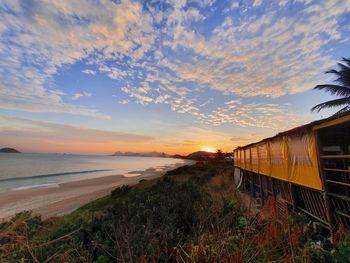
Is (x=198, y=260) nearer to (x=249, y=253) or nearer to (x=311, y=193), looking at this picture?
(x=249, y=253)

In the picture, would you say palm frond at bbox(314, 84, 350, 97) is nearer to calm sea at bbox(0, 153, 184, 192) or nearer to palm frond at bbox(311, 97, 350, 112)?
palm frond at bbox(311, 97, 350, 112)

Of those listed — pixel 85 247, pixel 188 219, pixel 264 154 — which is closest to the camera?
pixel 85 247

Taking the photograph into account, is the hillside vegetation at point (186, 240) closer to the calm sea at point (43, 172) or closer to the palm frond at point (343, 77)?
the palm frond at point (343, 77)

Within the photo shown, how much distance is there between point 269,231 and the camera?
118 inches

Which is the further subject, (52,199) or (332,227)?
(52,199)

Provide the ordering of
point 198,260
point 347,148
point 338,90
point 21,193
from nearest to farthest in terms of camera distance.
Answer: point 198,260 → point 347,148 → point 338,90 → point 21,193

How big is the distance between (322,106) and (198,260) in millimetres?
23524

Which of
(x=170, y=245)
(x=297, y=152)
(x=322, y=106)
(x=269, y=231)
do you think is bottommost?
(x=170, y=245)

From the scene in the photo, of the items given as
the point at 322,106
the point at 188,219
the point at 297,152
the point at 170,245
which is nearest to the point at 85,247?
the point at 170,245

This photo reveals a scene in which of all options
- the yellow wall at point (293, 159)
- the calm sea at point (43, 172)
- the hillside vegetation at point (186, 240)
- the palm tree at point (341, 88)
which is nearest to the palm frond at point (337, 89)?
the palm tree at point (341, 88)

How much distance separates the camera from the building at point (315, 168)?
641 centimetres

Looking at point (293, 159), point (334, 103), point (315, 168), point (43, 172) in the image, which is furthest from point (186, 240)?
point (43, 172)

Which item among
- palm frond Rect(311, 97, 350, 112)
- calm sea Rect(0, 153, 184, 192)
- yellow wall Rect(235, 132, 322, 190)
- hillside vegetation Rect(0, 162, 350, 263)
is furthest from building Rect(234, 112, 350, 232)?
calm sea Rect(0, 153, 184, 192)

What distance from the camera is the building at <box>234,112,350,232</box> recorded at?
641 cm
